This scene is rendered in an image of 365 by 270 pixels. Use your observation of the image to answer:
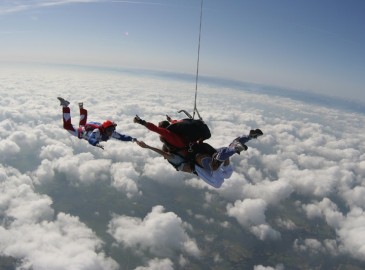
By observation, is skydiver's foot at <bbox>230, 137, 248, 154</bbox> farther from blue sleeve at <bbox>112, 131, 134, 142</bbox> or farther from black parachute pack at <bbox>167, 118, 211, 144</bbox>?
blue sleeve at <bbox>112, 131, 134, 142</bbox>

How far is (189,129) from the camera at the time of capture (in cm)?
688

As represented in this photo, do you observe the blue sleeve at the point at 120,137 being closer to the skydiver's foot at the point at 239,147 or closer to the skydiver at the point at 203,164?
the skydiver at the point at 203,164

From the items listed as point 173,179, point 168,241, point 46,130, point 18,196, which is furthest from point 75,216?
point 46,130

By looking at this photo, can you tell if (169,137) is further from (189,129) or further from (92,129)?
(92,129)

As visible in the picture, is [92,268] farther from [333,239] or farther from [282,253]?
[333,239]

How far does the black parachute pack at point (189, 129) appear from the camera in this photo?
6.89m

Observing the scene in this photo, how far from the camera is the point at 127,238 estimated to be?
116500 mm

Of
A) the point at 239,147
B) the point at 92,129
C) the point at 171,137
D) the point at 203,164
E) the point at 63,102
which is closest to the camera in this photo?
the point at 239,147

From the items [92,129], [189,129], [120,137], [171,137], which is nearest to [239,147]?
[189,129]

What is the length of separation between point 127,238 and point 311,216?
89444 mm

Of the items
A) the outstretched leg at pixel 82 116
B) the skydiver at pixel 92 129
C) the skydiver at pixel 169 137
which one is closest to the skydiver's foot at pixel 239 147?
the skydiver at pixel 169 137

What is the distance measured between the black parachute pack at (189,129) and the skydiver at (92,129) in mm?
1067

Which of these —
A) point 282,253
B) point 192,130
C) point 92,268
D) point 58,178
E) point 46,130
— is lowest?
point 282,253

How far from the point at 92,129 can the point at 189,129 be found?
2.21 m
